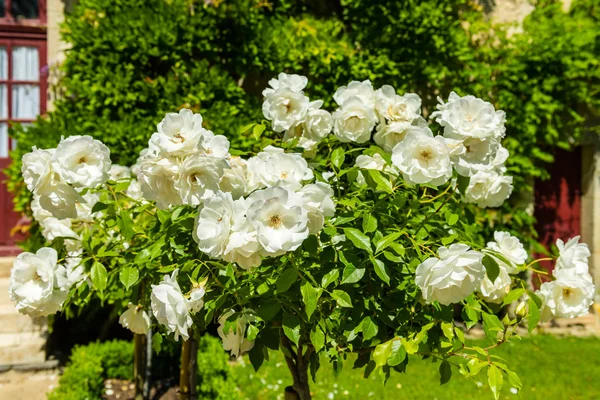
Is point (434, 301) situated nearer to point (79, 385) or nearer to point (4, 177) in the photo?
point (79, 385)

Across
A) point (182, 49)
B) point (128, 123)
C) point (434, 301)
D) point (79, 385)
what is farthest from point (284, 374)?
point (434, 301)

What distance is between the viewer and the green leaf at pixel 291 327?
1.79 metres

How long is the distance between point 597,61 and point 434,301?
19.6 feet

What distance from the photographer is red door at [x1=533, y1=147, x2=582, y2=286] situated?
7645 mm

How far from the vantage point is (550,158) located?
6.90m

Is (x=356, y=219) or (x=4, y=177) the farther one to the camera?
(x=4, y=177)

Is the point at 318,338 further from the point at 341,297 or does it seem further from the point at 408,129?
the point at 408,129

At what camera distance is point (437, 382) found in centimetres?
523

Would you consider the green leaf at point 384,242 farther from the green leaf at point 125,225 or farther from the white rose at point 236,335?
the green leaf at point 125,225

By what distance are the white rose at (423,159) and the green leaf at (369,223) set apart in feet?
0.58

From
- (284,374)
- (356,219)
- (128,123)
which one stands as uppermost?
(128,123)

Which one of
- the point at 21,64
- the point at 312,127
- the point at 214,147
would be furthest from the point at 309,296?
the point at 21,64

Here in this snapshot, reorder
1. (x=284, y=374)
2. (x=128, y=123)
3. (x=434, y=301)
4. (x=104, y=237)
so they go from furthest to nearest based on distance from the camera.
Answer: (x=128, y=123), (x=284, y=374), (x=104, y=237), (x=434, y=301)

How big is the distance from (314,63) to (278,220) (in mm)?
4940
